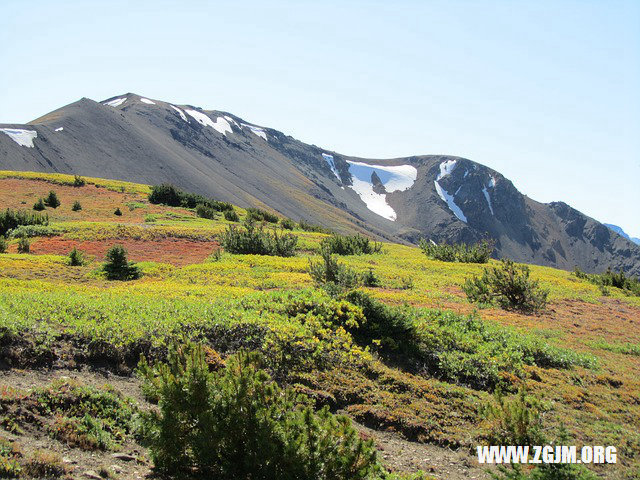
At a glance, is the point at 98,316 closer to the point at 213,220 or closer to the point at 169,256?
the point at 169,256

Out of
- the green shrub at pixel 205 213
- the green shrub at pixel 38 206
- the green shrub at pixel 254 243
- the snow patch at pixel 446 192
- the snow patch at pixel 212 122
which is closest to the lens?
the green shrub at pixel 254 243

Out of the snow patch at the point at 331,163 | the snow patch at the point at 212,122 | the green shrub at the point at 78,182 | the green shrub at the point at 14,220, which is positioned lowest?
the green shrub at the point at 14,220

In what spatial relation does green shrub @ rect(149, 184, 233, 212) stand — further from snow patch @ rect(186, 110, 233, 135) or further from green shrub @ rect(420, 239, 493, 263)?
snow patch @ rect(186, 110, 233, 135)

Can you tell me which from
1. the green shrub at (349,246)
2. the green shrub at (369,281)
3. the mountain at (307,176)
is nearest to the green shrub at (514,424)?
the green shrub at (369,281)

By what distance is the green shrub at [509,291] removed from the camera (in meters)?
15.3

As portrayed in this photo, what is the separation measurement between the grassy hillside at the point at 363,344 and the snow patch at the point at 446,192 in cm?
13464

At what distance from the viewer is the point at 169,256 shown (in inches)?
806

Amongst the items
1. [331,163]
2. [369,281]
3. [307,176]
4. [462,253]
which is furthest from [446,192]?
[369,281]

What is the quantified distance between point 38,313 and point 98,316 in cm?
96

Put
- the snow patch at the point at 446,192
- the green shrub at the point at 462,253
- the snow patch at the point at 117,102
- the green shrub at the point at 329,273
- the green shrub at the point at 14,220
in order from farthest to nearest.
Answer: the snow patch at the point at 446,192, the snow patch at the point at 117,102, the green shrub at the point at 462,253, the green shrub at the point at 14,220, the green shrub at the point at 329,273

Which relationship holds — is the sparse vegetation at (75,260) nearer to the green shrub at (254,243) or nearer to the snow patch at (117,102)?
the green shrub at (254,243)

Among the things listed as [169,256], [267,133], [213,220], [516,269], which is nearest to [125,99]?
[267,133]

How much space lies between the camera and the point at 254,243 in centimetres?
2231

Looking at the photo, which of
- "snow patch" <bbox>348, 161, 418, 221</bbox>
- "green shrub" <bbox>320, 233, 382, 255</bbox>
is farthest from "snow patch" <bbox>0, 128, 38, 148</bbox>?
"snow patch" <bbox>348, 161, 418, 221</bbox>
